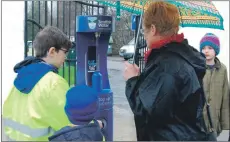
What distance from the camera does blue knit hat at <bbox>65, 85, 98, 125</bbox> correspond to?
2154mm

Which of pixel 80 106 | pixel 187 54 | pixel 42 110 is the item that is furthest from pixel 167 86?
pixel 42 110

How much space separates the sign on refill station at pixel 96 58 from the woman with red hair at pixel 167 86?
2278mm

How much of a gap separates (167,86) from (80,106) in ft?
1.59

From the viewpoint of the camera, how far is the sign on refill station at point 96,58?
4.71 m

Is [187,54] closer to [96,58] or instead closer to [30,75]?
[30,75]

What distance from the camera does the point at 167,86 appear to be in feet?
7.43

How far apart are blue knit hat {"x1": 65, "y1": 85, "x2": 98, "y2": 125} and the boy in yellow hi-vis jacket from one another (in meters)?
0.06

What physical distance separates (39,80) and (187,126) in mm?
863

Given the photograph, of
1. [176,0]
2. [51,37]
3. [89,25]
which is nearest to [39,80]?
[51,37]

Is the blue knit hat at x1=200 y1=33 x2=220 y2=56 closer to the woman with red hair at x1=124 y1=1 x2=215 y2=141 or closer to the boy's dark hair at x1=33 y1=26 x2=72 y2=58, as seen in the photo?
the woman with red hair at x1=124 y1=1 x2=215 y2=141

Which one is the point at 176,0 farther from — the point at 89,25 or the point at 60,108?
the point at 60,108

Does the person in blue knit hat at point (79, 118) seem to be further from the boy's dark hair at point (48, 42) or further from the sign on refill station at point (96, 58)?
the sign on refill station at point (96, 58)

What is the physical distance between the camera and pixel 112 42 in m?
6.01

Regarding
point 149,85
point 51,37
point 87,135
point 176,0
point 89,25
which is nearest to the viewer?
point 87,135
